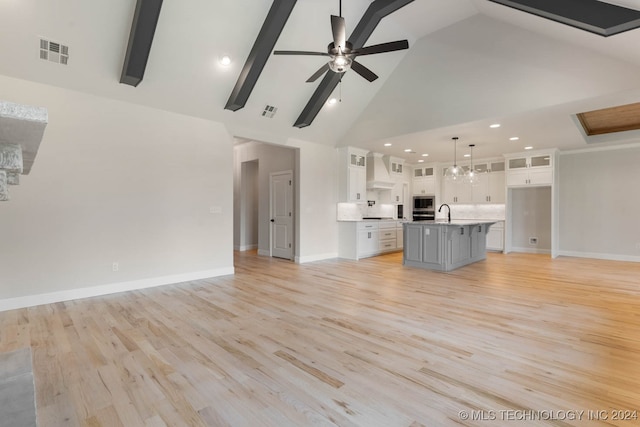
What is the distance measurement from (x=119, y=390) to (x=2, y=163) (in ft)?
5.39

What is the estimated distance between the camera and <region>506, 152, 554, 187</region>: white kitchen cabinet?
7836mm

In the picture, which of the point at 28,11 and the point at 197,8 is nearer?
the point at 28,11

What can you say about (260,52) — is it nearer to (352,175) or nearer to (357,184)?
(352,175)

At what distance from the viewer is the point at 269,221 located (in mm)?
8180

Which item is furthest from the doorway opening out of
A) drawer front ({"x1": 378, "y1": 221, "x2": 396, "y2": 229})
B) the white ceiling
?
drawer front ({"x1": 378, "y1": 221, "x2": 396, "y2": 229})

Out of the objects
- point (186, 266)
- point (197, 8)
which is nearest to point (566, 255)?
point (186, 266)

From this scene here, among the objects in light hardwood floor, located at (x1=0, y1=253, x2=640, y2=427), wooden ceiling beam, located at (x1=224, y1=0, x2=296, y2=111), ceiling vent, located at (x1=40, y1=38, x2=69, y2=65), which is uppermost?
wooden ceiling beam, located at (x1=224, y1=0, x2=296, y2=111)

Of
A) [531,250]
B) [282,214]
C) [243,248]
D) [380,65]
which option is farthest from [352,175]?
[531,250]

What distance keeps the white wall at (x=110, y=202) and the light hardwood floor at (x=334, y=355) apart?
419 millimetres

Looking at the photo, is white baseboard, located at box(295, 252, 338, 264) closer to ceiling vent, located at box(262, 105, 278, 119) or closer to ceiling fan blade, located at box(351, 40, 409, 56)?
ceiling vent, located at box(262, 105, 278, 119)

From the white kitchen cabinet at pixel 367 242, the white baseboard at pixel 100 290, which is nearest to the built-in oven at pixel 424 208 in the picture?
the white kitchen cabinet at pixel 367 242

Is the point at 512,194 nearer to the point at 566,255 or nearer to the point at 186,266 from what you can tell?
the point at 566,255

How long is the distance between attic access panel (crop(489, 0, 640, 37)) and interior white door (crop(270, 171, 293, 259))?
529 cm

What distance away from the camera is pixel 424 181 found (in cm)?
1014
